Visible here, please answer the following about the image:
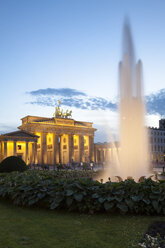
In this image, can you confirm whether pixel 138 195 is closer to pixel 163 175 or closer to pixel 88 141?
pixel 163 175

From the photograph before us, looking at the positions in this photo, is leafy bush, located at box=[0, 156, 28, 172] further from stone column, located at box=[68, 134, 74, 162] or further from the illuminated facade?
stone column, located at box=[68, 134, 74, 162]

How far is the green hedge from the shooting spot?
8531 mm

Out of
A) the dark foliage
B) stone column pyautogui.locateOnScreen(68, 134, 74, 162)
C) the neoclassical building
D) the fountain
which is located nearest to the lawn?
the dark foliage

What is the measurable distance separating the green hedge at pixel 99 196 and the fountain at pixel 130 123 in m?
7.05

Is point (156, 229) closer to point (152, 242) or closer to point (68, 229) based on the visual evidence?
point (152, 242)

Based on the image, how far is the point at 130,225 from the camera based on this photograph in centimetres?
747

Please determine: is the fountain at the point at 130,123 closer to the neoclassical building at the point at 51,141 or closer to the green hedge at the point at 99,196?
the green hedge at the point at 99,196

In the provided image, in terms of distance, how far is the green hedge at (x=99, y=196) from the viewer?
853cm

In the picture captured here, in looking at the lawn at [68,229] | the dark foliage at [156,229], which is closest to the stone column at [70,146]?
the lawn at [68,229]

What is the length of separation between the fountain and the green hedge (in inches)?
278

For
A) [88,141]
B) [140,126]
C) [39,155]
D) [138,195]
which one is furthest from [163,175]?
[88,141]

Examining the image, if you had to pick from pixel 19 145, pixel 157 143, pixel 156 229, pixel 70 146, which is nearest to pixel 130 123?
pixel 156 229

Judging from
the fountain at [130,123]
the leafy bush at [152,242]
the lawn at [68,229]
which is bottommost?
the lawn at [68,229]

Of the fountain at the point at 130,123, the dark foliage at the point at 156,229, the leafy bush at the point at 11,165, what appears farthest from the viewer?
the leafy bush at the point at 11,165
